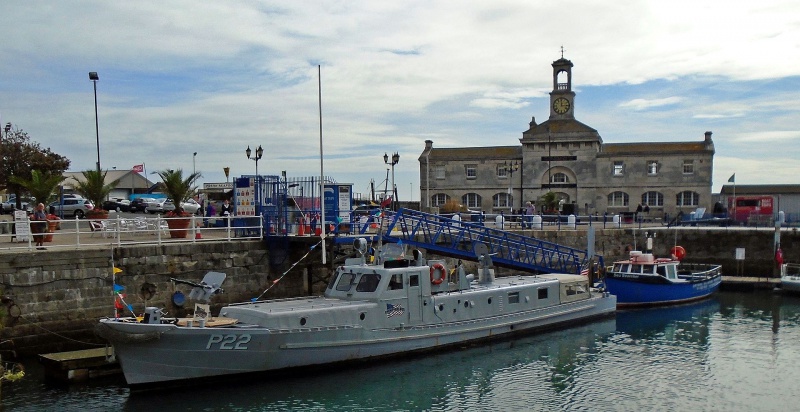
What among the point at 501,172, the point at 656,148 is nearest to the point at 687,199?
the point at 656,148

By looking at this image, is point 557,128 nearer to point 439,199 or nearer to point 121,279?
point 439,199

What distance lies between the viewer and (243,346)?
1681cm

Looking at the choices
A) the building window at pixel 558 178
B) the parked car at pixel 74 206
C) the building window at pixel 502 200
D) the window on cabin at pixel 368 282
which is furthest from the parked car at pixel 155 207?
the window on cabin at pixel 368 282

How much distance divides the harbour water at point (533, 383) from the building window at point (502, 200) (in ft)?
114

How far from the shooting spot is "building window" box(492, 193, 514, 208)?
192 ft

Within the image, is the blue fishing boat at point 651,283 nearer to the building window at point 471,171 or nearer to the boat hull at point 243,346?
the boat hull at point 243,346

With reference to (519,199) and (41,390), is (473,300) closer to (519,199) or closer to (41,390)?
(41,390)

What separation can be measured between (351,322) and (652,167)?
4300cm

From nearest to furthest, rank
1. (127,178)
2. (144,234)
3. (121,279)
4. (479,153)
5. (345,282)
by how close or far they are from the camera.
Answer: (345,282)
(121,279)
(144,234)
(479,153)
(127,178)

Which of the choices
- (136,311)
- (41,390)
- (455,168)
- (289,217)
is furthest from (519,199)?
(41,390)

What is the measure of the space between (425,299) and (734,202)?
3904 cm

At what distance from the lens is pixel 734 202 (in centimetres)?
5091

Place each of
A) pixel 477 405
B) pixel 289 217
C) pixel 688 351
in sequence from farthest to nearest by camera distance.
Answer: pixel 289 217 → pixel 688 351 → pixel 477 405

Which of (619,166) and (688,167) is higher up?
(619,166)
